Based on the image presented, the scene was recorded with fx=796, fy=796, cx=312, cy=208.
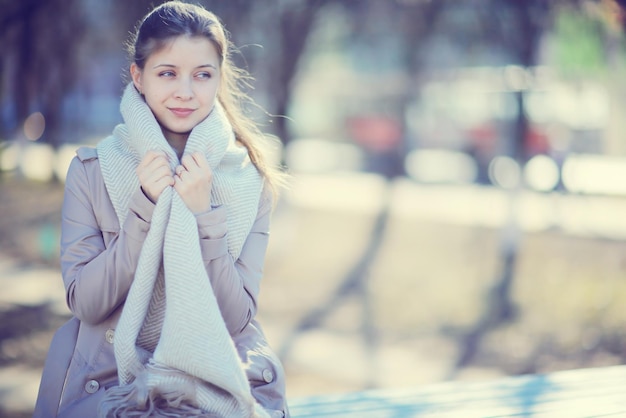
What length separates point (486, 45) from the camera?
34.0 feet

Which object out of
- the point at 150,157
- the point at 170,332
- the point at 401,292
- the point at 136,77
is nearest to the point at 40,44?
the point at 401,292

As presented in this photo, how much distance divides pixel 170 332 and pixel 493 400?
1.74 metres

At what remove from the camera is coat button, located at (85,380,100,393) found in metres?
2.19

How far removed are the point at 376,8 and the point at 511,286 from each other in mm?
3717

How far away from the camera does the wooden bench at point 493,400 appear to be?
315 cm

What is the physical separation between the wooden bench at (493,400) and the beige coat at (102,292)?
916 millimetres

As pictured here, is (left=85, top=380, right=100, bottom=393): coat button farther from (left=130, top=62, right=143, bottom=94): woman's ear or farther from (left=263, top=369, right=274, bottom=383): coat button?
(left=130, top=62, right=143, bottom=94): woman's ear

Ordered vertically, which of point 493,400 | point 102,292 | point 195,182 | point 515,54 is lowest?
point 493,400

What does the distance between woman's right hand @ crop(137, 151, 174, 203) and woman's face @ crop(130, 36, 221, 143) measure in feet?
0.68

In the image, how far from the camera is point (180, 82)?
2320 millimetres

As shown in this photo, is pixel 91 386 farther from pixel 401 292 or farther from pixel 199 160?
pixel 401 292

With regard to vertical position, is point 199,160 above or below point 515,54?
below

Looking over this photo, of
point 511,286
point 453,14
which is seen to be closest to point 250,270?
point 511,286

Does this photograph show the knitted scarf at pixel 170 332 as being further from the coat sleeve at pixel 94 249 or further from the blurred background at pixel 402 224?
the blurred background at pixel 402 224
